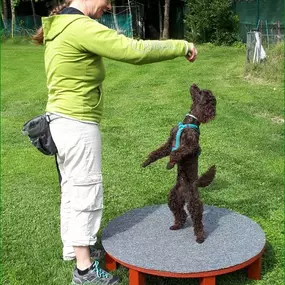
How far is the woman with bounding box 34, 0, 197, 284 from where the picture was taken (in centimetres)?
296

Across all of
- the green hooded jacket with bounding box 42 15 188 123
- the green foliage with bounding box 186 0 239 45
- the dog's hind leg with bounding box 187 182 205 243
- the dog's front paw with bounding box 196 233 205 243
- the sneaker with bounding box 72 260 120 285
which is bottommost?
the green foliage with bounding box 186 0 239 45

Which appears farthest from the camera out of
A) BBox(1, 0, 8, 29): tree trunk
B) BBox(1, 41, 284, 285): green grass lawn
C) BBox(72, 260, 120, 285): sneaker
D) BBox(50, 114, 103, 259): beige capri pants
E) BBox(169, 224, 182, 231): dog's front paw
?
BBox(1, 0, 8, 29): tree trunk

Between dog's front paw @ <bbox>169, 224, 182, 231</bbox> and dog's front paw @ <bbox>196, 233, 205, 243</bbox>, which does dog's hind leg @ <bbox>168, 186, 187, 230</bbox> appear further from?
dog's front paw @ <bbox>196, 233, 205, 243</bbox>

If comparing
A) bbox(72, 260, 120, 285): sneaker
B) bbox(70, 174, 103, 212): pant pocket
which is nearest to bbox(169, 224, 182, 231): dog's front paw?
bbox(72, 260, 120, 285): sneaker

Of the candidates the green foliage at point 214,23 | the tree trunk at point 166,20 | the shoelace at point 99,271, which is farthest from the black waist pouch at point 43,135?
the tree trunk at point 166,20

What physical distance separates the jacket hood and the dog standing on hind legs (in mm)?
907

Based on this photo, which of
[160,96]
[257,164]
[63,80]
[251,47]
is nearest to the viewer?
[63,80]

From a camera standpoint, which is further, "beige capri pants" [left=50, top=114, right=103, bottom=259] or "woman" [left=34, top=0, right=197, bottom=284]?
"beige capri pants" [left=50, top=114, right=103, bottom=259]

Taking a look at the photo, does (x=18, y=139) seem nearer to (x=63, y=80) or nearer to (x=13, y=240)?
(x=13, y=240)

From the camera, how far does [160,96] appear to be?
10141 mm

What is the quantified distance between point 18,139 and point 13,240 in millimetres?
3379

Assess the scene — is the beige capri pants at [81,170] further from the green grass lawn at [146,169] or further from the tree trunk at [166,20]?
the tree trunk at [166,20]

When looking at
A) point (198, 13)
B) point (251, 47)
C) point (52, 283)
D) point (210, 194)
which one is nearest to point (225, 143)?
point (210, 194)

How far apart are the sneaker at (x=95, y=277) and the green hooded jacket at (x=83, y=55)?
99 cm
